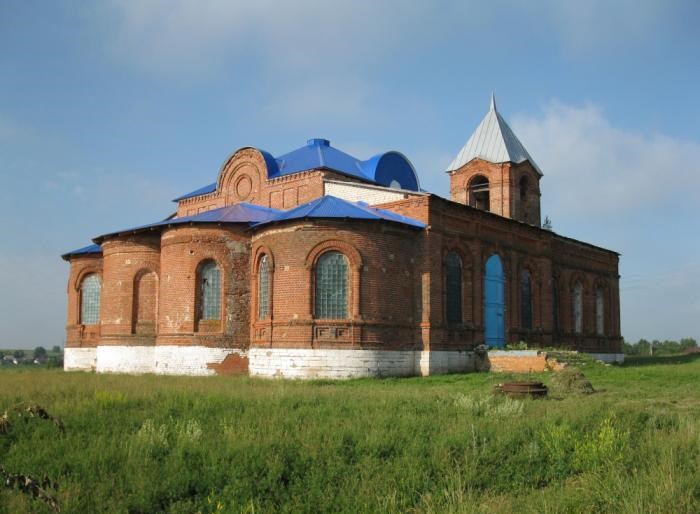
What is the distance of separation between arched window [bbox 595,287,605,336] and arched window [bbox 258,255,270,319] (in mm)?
19017

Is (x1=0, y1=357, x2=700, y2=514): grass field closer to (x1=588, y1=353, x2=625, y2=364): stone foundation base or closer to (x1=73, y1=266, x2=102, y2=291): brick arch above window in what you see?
(x1=73, y1=266, x2=102, y2=291): brick arch above window

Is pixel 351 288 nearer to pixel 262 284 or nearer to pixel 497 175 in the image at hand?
pixel 262 284

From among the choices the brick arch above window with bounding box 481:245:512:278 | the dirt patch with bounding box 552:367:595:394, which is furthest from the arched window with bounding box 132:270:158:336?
the dirt patch with bounding box 552:367:595:394

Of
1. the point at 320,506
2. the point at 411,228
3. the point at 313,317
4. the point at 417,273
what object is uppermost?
the point at 411,228

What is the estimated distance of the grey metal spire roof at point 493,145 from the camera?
3069 centimetres

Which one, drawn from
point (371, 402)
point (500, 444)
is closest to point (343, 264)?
point (371, 402)

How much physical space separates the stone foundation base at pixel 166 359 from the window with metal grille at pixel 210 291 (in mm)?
1286

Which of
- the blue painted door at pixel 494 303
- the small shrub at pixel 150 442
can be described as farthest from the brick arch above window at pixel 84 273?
the small shrub at pixel 150 442

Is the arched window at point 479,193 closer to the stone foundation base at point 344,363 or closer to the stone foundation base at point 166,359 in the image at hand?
the stone foundation base at point 344,363

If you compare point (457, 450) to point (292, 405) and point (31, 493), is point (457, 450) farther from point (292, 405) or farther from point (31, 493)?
point (31, 493)

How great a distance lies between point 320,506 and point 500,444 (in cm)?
313

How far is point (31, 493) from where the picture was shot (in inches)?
298

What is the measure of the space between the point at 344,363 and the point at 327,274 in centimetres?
281

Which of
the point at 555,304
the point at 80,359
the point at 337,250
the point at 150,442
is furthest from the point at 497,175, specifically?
the point at 150,442
